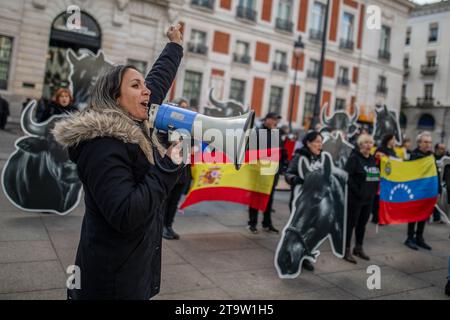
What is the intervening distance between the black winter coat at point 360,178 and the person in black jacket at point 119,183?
3866mm

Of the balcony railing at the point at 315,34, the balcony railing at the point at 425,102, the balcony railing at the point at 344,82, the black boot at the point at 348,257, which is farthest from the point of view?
the balcony railing at the point at 425,102

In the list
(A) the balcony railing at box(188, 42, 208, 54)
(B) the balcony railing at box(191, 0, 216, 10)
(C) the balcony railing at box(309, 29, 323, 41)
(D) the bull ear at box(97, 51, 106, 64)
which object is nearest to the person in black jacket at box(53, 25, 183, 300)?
(D) the bull ear at box(97, 51, 106, 64)

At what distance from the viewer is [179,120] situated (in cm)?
188

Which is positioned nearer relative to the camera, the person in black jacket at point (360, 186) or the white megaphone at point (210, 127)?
the white megaphone at point (210, 127)

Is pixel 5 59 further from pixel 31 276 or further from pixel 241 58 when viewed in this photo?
pixel 31 276

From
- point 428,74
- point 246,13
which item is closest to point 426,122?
point 428,74

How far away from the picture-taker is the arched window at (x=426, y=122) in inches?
1522

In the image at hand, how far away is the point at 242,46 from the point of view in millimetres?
25328

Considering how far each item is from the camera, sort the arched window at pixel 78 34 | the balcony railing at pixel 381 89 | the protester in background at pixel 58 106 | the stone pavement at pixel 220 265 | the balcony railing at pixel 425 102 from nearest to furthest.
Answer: the stone pavement at pixel 220 265 < the protester in background at pixel 58 106 < the arched window at pixel 78 34 < the balcony railing at pixel 381 89 < the balcony railing at pixel 425 102

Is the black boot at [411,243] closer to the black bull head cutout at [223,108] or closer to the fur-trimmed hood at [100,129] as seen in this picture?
the black bull head cutout at [223,108]

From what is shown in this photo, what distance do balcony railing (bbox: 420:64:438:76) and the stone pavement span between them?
127ft

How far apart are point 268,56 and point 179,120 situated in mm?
25656

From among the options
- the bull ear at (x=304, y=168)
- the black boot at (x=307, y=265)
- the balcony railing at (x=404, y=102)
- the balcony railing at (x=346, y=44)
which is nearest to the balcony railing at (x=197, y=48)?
the balcony railing at (x=346, y=44)
